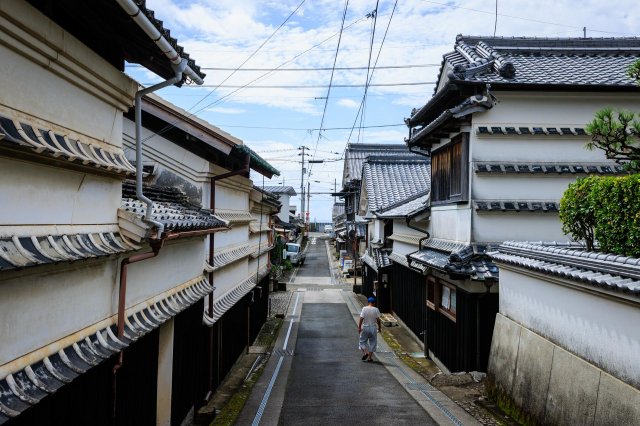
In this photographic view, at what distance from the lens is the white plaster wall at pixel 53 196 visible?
407 centimetres

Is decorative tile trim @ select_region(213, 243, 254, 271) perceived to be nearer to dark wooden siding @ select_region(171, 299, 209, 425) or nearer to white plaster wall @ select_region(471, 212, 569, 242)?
dark wooden siding @ select_region(171, 299, 209, 425)

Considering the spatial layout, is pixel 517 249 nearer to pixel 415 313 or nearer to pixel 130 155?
pixel 130 155

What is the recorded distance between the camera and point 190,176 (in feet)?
36.6

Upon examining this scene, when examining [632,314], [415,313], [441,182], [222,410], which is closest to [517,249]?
[632,314]

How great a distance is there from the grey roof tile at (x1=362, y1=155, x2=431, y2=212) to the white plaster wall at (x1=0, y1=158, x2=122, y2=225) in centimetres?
2437

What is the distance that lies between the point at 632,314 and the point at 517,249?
396 cm

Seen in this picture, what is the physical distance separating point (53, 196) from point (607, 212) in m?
7.09

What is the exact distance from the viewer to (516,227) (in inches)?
518

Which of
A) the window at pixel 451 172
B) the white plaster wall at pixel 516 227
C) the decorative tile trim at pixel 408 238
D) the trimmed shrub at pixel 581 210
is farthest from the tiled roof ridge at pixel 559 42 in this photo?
the trimmed shrub at pixel 581 210

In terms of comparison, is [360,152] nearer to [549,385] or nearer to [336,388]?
[336,388]

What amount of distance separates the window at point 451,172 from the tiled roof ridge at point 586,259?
11.9 ft

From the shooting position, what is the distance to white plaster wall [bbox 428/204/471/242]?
43.9 feet

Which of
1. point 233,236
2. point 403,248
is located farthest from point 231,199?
point 403,248

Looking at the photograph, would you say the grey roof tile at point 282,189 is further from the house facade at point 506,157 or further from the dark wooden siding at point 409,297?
the house facade at point 506,157
